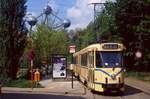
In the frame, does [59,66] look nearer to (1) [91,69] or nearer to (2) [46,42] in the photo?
(1) [91,69]

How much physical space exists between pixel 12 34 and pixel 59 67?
728 centimetres

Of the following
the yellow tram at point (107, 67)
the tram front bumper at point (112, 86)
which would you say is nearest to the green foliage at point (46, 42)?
the yellow tram at point (107, 67)

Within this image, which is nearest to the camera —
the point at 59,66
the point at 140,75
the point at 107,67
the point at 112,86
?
the point at 112,86

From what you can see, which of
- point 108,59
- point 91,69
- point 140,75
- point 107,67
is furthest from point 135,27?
point 107,67

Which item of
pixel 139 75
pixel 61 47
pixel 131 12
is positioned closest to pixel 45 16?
pixel 61 47

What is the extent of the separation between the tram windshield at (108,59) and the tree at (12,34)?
370 inches

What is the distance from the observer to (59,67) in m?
44.8

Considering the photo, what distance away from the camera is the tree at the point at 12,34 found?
1495 inches

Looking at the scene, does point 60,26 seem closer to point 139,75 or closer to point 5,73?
point 139,75

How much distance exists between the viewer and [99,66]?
3072 cm

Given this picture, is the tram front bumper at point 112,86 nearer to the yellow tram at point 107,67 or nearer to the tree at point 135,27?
the yellow tram at point 107,67

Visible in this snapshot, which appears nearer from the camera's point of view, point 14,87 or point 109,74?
point 109,74

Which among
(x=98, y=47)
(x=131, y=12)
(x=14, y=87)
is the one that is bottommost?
(x=14, y=87)

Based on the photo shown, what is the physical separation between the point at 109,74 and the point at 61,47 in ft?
159
